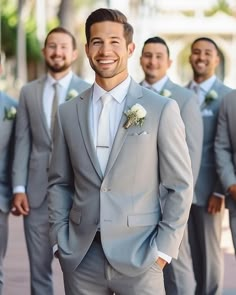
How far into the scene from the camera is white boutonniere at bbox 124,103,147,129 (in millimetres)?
4330

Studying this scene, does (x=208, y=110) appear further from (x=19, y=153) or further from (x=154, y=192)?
(x=154, y=192)

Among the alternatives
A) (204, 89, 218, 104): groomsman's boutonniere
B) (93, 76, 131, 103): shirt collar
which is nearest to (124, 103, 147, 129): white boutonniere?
(93, 76, 131, 103): shirt collar

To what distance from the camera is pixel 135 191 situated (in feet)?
14.3

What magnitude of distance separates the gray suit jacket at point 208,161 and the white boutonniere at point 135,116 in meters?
2.57

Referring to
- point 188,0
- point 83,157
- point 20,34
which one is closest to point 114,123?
point 83,157

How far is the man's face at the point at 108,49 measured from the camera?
4355 mm

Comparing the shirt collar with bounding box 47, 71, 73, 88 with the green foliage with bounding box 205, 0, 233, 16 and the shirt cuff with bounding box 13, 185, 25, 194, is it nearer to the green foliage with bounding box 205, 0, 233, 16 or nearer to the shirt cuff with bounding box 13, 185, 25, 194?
the shirt cuff with bounding box 13, 185, 25, 194

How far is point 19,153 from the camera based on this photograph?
6.61 meters

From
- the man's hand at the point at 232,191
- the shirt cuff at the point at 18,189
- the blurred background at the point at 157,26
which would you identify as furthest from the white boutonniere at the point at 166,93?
the blurred background at the point at 157,26

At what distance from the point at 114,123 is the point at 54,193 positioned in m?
0.52

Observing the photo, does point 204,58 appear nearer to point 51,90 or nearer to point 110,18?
point 51,90

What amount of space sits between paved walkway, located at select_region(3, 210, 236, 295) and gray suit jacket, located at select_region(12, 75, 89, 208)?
148 cm

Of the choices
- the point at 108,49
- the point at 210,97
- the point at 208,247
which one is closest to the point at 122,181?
the point at 108,49

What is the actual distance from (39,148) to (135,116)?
93.9 inches
